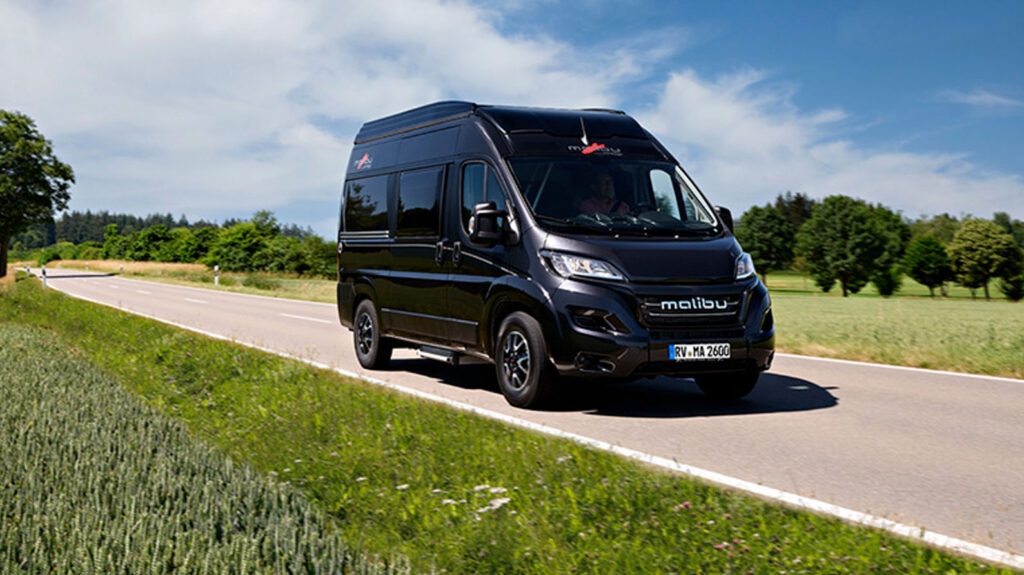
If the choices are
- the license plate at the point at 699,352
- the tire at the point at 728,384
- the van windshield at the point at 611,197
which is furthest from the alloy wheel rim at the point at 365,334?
the license plate at the point at 699,352

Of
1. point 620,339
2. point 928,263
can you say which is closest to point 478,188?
point 620,339

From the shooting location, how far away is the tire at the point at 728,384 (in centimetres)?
789

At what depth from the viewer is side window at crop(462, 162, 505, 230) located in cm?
804

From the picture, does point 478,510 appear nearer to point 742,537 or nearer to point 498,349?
point 742,537

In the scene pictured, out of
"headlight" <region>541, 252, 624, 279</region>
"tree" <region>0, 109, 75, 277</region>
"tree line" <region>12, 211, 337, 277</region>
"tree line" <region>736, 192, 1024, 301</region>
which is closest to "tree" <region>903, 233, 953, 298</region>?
"tree line" <region>736, 192, 1024, 301</region>

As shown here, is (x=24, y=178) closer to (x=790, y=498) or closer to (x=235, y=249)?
(x=235, y=249)

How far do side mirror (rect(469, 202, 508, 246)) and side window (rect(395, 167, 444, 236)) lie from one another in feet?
4.22

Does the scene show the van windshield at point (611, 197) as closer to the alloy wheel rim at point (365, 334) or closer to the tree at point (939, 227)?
the alloy wheel rim at point (365, 334)

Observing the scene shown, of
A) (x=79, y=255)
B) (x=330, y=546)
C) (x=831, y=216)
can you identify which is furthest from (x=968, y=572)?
(x=79, y=255)

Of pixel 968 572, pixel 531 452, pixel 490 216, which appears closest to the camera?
pixel 968 572

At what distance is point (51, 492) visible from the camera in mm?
4648

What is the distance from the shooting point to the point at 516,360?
7703mm

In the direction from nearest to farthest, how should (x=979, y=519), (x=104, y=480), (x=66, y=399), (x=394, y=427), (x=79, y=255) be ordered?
(x=979, y=519) → (x=104, y=480) → (x=394, y=427) → (x=66, y=399) → (x=79, y=255)

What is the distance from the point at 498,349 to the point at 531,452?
90.0 inches
